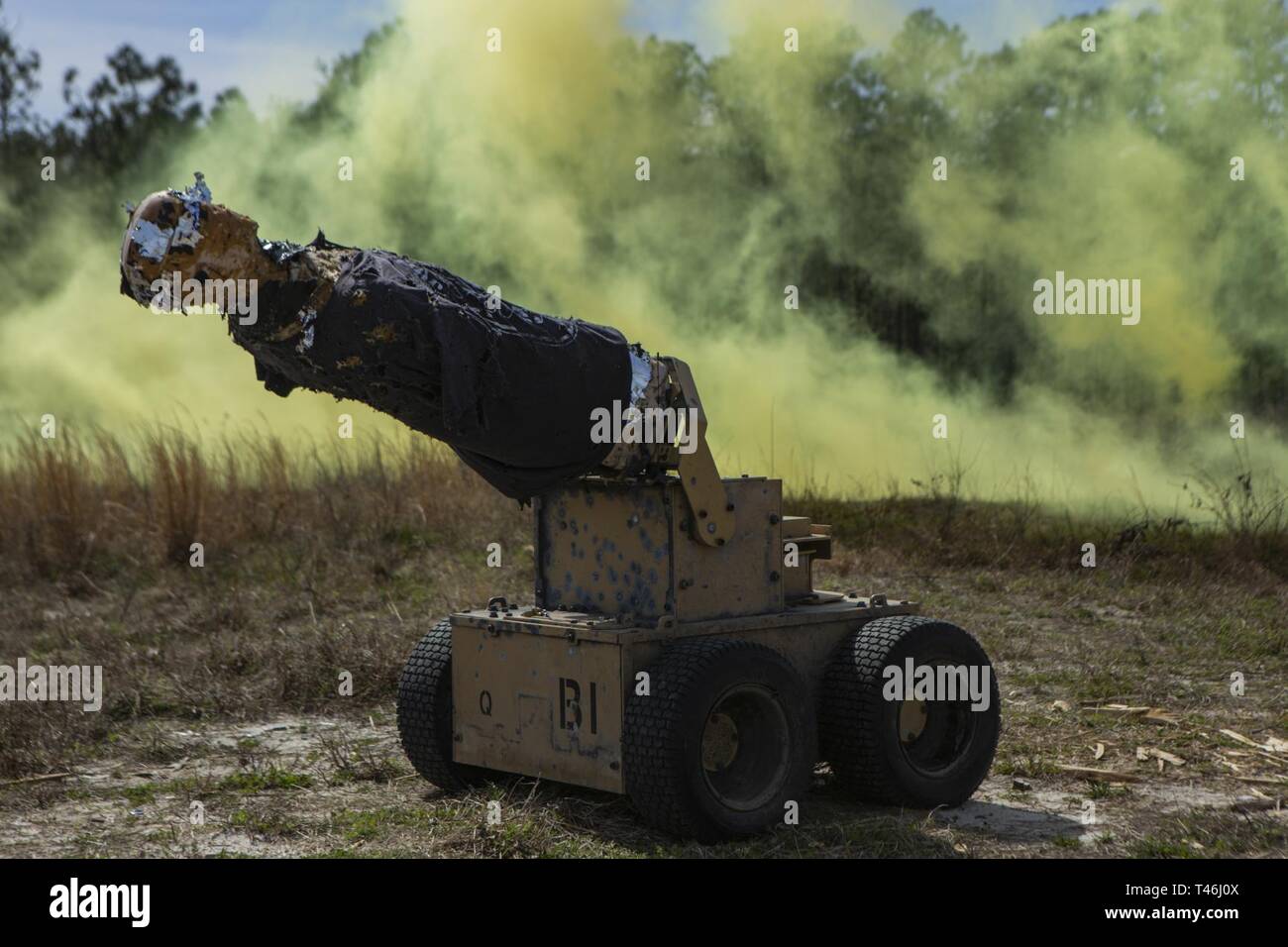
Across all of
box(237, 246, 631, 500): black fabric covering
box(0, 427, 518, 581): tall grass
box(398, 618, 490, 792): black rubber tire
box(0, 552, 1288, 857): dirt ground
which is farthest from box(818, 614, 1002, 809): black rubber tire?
box(0, 427, 518, 581): tall grass

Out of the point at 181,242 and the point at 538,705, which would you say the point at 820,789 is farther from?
the point at 181,242

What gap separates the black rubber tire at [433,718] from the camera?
22.9ft

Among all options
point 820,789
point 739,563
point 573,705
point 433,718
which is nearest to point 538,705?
point 573,705

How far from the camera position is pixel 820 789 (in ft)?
23.3

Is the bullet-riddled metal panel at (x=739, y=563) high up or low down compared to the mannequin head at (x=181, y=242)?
down

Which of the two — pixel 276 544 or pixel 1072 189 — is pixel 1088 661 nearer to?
pixel 276 544

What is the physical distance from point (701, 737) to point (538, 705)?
2.62 feet

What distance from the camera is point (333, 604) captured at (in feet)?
38.3

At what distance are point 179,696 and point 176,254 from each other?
14.7 ft

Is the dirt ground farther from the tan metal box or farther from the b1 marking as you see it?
the tan metal box

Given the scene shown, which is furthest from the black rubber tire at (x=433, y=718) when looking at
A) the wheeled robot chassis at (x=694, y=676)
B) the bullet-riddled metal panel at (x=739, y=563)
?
the bullet-riddled metal panel at (x=739, y=563)

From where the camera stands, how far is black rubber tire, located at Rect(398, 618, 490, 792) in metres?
6.97

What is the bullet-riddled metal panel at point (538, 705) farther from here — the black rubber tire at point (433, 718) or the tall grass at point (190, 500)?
the tall grass at point (190, 500)

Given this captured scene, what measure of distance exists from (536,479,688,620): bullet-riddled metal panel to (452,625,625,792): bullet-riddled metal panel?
0.34m
